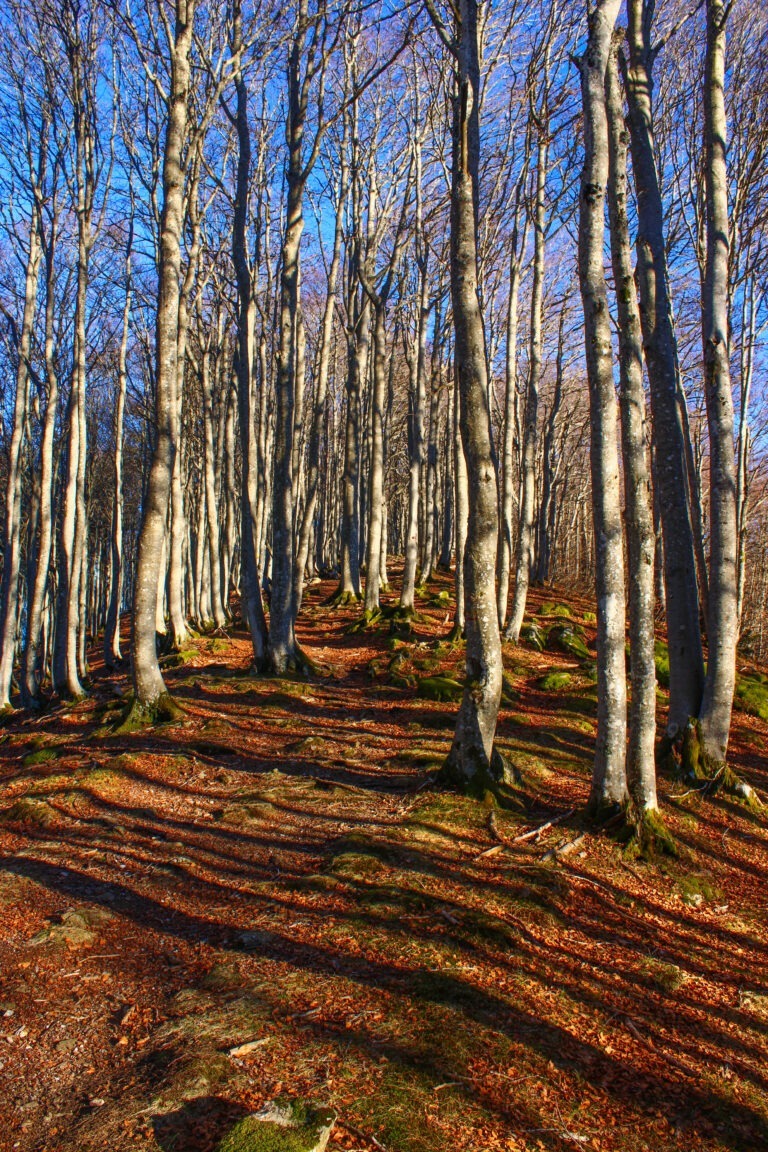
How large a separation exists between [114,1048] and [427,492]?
55.8 feet

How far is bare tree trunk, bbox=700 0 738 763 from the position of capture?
7215 mm

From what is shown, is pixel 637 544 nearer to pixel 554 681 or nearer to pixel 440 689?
pixel 440 689

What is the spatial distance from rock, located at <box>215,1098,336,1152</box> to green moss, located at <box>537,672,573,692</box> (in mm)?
8295

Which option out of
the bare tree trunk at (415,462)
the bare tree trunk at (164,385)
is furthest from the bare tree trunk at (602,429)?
the bare tree trunk at (415,462)

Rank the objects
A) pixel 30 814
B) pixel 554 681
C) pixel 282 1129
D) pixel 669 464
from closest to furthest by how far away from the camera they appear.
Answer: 1. pixel 282 1129
2. pixel 30 814
3. pixel 669 464
4. pixel 554 681

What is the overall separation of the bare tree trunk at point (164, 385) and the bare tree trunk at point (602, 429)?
529 cm

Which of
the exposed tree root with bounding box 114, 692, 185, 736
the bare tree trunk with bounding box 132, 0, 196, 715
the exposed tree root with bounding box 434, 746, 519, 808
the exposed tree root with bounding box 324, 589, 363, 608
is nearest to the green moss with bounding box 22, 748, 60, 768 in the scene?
the exposed tree root with bounding box 114, 692, 185, 736

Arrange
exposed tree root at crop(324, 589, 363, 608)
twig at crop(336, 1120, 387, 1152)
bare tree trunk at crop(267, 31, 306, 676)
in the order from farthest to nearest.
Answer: exposed tree root at crop(324, 589, 363, 608), bare tree trunk at crop(267, 31, 306, 676), twig at crop(336, 1120, 387, 1152)

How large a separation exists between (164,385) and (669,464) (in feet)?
19.1

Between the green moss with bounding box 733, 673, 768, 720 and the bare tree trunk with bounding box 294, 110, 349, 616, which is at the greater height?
the bare tree trunk with bounding box 294, 110, 349, 616

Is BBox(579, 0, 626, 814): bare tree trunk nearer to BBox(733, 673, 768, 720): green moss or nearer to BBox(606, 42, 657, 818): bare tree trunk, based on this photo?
BBox(606, 42, 657, 818): bare tree trunk

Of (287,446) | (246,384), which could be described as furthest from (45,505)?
(287,446)

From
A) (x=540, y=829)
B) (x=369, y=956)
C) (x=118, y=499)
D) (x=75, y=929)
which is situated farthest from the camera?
(x=118, y=499)

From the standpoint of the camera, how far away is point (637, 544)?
5797 millimetres
